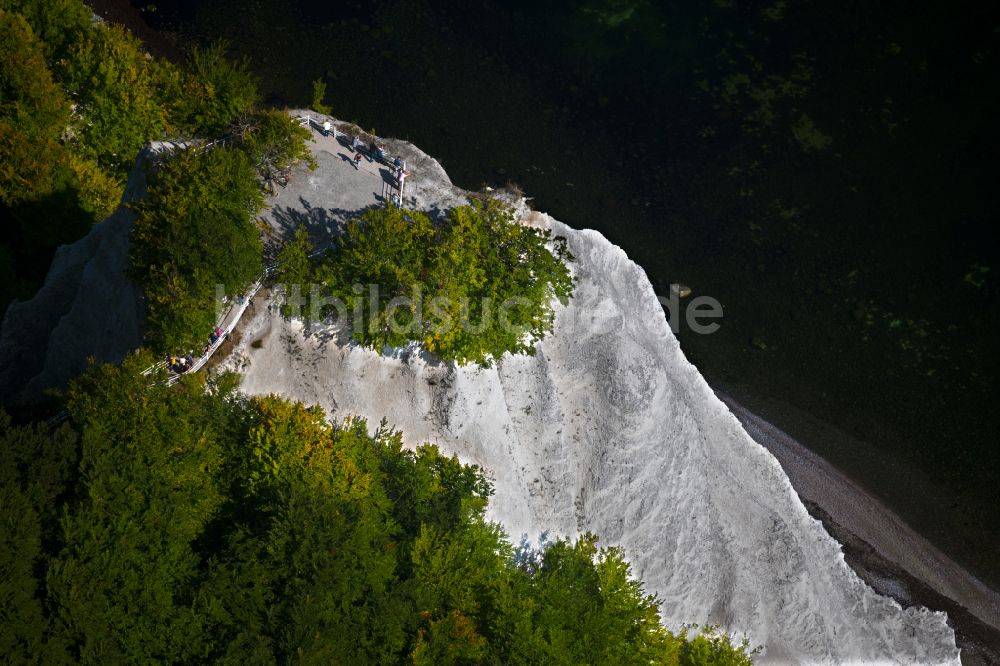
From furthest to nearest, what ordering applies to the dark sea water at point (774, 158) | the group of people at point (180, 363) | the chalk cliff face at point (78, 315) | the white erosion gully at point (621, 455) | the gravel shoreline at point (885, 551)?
the dark sea water at point (774, 158), the gravel shoreline at point (885, 551), the chalk cliff face at point (78, 315), the white erosion gully at point (621, 455), the group of people at point (180, 363)

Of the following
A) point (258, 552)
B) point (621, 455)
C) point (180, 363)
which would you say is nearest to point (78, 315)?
point (180, 363)

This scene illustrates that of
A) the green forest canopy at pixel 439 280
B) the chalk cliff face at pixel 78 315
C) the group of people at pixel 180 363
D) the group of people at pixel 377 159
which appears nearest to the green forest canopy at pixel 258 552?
the group of people at pixel 180 363

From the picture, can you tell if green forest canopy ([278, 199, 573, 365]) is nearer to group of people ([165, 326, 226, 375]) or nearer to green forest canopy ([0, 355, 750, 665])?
green forest canopy ([0, 355, 750, 665])

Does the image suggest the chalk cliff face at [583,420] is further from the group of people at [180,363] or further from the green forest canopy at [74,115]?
the green forest canopy at [74,115]

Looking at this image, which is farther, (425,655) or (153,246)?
(153,246)

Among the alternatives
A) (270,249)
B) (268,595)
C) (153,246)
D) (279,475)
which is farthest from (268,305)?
(268,595)

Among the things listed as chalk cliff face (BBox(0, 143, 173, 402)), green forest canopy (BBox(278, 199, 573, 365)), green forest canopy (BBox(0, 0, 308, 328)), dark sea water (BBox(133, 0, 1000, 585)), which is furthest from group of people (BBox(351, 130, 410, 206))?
dark sea water (BBox(133, 0, 1000, 585))

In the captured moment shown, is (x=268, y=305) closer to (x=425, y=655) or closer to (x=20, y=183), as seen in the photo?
(x=425, y=655)
